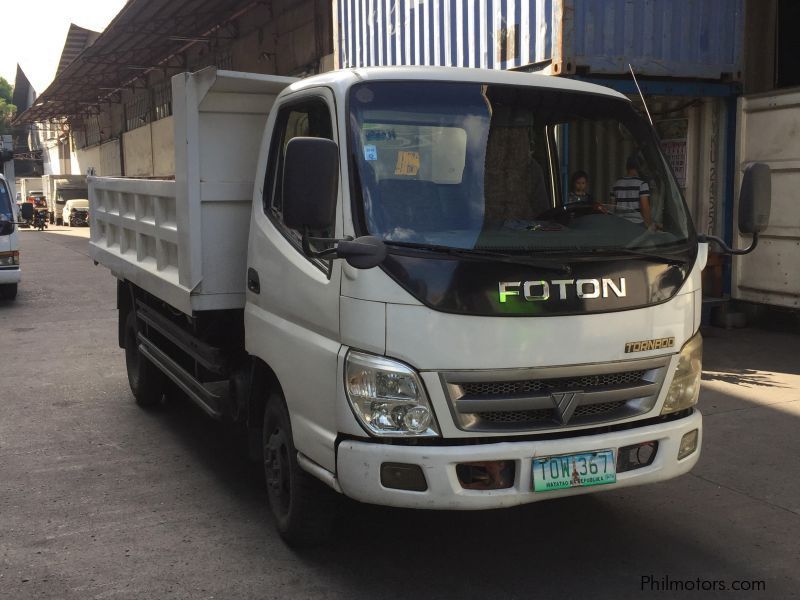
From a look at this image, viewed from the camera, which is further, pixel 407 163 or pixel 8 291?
pixel 8 291

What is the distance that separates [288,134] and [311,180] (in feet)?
3.25

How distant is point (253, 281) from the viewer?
439cm

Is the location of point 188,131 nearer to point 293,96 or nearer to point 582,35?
point 293,96

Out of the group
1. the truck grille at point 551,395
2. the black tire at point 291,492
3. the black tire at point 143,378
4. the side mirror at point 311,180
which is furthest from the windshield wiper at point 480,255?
the black tire at point 143,378

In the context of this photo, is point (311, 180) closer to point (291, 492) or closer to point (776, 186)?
point (291, 492)

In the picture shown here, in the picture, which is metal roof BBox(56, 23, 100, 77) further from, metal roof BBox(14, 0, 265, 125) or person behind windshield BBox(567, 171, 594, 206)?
person behind windshield BBox(567, 171, 594, 206)

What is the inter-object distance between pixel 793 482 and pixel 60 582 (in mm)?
3884

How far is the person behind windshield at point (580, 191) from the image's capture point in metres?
4.12

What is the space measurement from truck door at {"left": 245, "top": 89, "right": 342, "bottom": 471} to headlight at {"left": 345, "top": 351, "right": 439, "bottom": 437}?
15 centimetres

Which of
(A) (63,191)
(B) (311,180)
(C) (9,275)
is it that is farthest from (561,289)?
(A) (63,191)

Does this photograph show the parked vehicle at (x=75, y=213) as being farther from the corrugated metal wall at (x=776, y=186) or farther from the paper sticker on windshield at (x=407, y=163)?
the paper sticker on windshield at (x=407, y=163)

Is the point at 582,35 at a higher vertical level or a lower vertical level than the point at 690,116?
higher

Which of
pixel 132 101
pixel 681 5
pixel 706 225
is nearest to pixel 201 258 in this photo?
pixel 681 5

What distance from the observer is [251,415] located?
14.6 ft
